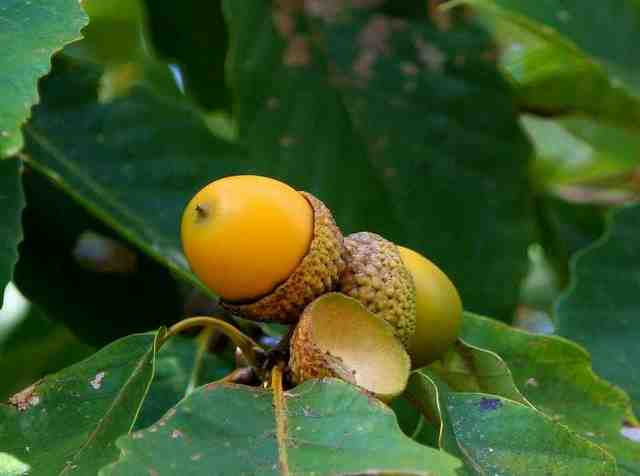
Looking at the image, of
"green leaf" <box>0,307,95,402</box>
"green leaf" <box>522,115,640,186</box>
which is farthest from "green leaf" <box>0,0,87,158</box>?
"green leaf" <box>522,115,640,186</box>

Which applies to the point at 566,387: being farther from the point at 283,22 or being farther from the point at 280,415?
the point at 283,22

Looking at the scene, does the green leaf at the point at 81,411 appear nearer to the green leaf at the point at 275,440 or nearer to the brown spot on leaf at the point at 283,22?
the green leaf at the point at 275,440

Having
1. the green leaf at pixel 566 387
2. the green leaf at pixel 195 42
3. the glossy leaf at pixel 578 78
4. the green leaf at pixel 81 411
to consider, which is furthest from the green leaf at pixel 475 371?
the green leaf at pixel 195 42

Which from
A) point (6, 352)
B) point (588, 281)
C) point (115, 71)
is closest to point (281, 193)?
point (588, 281)

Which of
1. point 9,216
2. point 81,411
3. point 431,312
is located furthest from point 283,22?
point 81,411

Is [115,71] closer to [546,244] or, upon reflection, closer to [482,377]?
[546,244]
